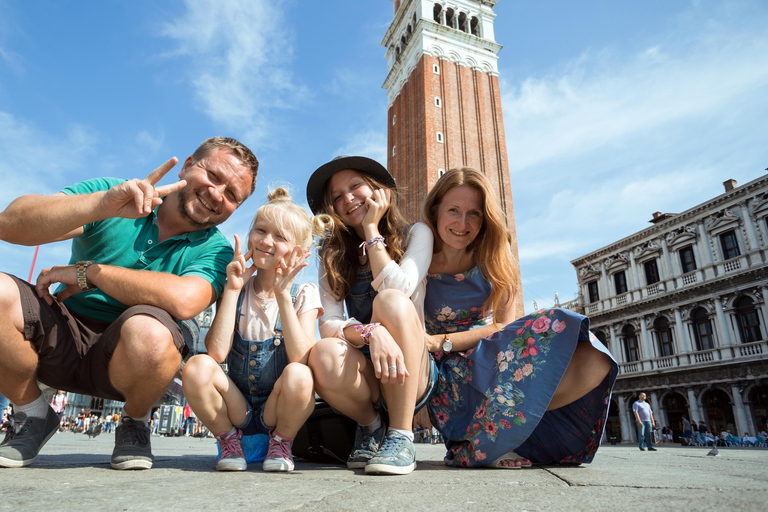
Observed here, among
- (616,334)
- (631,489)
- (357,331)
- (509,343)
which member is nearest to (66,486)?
(357,331)

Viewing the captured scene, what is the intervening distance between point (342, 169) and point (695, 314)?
20.8 meters

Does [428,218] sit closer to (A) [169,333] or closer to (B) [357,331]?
(B) [357,331]

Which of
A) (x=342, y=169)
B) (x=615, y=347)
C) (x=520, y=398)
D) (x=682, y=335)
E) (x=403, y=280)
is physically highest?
(x=682, y=335)

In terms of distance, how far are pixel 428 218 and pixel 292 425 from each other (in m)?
1.31

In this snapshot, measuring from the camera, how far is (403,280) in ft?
6.90

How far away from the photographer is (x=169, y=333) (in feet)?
6.36

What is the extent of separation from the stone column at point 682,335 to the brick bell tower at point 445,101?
7.16 m

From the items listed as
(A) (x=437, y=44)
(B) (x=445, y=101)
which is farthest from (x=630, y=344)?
(A) (x=437, y=44)

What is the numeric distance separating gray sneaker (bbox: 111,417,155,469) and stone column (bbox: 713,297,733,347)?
20571 mm

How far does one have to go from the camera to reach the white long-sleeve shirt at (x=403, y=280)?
83.1 inches

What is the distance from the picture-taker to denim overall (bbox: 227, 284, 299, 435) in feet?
7.08

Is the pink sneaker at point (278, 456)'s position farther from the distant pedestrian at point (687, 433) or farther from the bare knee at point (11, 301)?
the distant pedestrian at point (687, 433)

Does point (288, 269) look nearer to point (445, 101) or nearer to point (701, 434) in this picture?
point (701, 434)

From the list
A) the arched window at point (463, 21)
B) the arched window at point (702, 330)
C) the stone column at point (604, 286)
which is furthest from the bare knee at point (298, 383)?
the arched window at point (463, 21)
